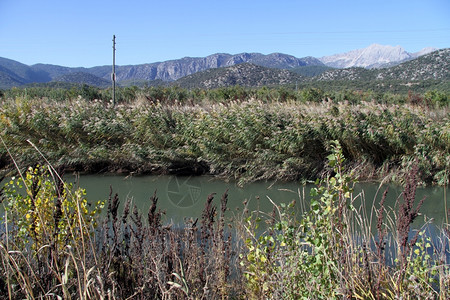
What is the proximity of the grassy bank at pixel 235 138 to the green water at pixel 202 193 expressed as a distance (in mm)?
359

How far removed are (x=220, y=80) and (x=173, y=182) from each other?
68634 millimetres

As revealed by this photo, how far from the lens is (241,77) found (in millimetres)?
78312

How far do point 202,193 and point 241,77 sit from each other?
7014cm

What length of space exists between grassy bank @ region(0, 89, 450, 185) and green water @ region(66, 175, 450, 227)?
14.1 inches

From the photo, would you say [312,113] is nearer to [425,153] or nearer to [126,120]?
[425,153]

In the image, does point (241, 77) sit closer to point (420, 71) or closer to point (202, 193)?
point (420, 71)

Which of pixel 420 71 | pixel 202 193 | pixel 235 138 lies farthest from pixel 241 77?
pixel 202 193

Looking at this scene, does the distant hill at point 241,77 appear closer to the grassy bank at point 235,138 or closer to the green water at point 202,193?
the grassy bank at point 235,138

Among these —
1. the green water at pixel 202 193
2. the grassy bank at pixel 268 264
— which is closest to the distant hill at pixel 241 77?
the green water at pixel 202 193

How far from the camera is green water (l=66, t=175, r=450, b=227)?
816 centimetres

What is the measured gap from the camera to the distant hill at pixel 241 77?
77.1 m

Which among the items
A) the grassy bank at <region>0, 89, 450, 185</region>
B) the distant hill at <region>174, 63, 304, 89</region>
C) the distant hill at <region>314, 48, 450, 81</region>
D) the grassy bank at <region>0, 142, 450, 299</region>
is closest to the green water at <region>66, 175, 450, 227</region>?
the grassy bank at <region>0, 89, 450, 185</region>

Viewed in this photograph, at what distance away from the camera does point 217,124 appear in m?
11.1

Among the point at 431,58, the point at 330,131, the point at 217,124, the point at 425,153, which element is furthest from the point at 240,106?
the point at 431,58
